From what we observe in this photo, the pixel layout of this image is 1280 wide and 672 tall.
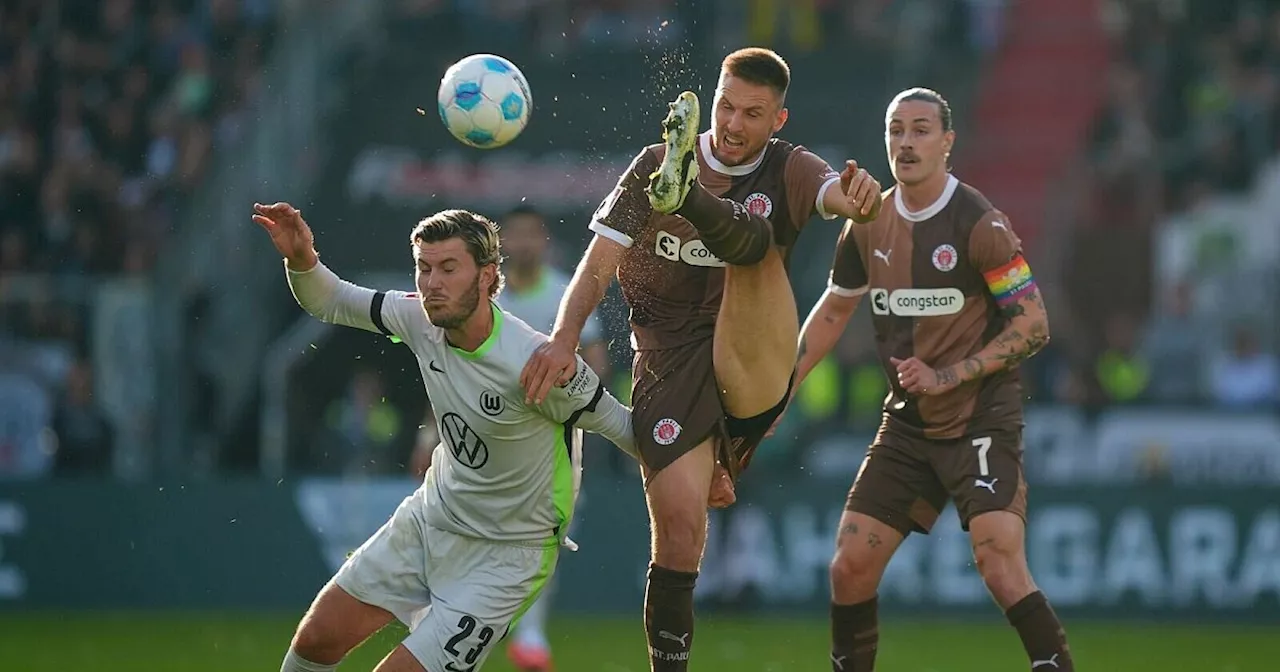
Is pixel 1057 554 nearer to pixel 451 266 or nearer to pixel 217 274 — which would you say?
pixel 217 274

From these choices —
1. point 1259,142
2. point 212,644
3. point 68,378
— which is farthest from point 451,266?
point 1259,142

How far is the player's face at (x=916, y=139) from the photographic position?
28.9ft

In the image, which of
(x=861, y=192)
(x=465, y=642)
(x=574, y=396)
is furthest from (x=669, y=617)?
(x=861, y=192)

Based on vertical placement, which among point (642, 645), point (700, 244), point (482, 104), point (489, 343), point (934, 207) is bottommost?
point (642, 645)

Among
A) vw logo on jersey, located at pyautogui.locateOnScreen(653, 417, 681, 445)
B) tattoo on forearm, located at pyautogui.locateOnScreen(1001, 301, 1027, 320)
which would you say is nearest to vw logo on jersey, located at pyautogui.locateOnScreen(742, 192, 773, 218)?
vw logo on jersey, located at pyautogui.locateOnScreen(653, 417, 681, 445)

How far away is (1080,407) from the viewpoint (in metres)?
17.0

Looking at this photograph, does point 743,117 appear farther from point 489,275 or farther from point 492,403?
point 492,403

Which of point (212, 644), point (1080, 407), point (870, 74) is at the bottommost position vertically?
point (212, 644)

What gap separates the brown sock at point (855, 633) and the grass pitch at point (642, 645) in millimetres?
3076

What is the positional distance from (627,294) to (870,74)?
43.6 feet

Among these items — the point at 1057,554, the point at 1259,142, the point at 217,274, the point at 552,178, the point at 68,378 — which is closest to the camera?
the point at 1057,554

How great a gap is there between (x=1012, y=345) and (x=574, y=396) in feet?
6.77

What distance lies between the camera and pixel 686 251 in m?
8.26

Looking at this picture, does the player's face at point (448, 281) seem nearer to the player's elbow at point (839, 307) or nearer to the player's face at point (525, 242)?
the player's elbow at point (839, 307)
